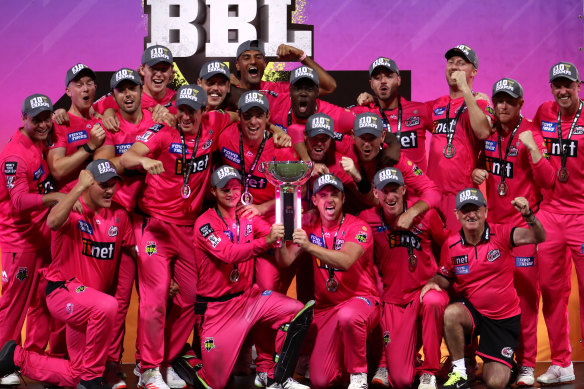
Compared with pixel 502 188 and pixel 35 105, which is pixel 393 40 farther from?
pixel 35 105

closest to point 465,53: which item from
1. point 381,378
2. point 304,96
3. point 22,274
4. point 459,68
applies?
point 459,68

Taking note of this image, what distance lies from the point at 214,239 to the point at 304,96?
153 centimetres

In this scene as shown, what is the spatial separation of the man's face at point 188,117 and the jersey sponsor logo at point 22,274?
1807 millimetres

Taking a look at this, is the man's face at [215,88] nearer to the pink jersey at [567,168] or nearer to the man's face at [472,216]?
the man's face at [472,216]

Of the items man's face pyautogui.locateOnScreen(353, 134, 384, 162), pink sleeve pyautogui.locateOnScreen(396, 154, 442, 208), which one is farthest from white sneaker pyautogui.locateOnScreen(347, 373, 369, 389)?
man's face pyautogui.locateOnScreen(353, 134, 384, 162)

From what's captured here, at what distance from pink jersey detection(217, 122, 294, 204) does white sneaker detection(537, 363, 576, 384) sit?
2.67 metres

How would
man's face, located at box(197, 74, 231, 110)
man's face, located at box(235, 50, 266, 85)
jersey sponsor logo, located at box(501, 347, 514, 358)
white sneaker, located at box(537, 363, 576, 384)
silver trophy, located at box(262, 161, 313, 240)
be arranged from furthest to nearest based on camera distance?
man's face, located at box(235, 50, 266, 85) → man's face, located at box(197, 74, 231, 110) → white sneaker, located at box(537, 363, 576, 384) → jersey sponsor logo, located at box(501, 347, 514, 358) → silver trophy, located at box(262, 161, 313, 240)

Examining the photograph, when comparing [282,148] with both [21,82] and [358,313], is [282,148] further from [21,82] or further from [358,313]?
[21,82]

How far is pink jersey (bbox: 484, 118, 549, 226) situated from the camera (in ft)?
20.7

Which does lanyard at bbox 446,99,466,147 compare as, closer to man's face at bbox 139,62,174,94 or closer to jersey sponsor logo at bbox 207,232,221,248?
jersey sponsor logo at bbox 207,232,221,248

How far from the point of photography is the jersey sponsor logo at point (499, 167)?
20.8ft

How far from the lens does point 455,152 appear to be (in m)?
6.50

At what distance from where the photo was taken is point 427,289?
600 centimetres

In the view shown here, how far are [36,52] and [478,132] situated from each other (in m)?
4.59
